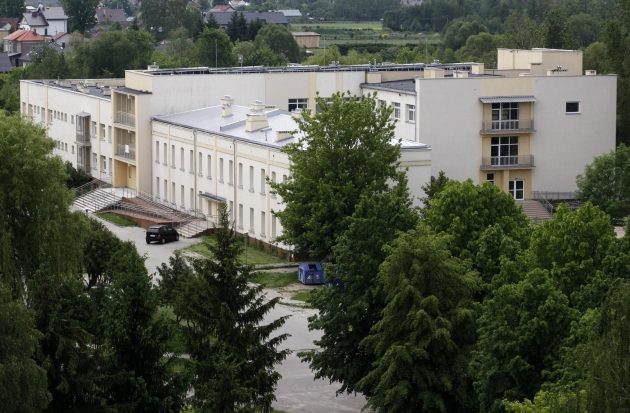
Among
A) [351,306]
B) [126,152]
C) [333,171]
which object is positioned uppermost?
[333,171]

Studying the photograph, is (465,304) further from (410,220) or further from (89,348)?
(89,348)

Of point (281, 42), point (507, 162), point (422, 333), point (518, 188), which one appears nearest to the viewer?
point (422, 333)

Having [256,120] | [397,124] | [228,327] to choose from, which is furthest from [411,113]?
[228,327]

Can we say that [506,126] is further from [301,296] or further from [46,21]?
[46,21]

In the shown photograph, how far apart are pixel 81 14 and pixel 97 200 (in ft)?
374

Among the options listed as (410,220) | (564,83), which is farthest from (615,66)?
(410,220)

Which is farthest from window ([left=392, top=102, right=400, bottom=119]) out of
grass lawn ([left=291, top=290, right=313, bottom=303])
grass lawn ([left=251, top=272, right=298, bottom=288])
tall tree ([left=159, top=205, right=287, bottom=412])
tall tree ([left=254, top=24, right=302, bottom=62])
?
tall tree ([left=254, top=24, right=302, bottom=62])

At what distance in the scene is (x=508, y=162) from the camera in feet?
227

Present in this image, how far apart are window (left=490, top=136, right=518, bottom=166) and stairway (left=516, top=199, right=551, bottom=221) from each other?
162 cm

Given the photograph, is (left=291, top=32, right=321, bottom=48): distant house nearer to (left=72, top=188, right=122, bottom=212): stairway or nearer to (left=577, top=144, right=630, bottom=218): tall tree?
(left=72, top=188, right=122, bottom=212): stairway

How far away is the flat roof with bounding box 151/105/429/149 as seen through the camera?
64.6 meters

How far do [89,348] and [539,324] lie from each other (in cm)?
938

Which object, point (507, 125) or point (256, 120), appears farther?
point (507, 125)

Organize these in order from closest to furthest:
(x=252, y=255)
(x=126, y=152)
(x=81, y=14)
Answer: (x=252, y=255) < (x=126, y=152) < (x=81, y=14)
